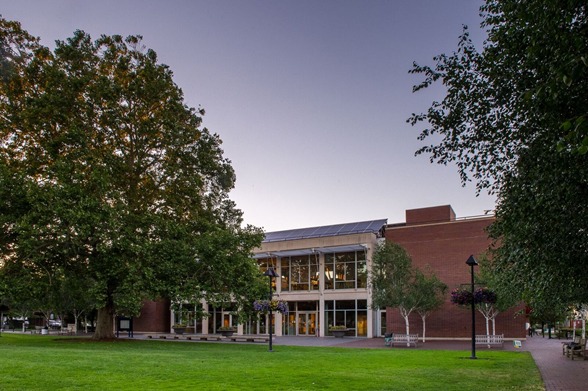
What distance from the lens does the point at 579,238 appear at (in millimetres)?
11406

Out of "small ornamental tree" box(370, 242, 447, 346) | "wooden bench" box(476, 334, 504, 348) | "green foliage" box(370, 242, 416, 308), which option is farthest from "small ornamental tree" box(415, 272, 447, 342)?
"wooden bench" box(476, 334, 504, 348)

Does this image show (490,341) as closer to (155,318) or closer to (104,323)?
(104,323)

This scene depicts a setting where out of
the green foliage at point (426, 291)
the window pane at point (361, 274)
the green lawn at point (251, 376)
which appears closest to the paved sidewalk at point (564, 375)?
the green lawn at point (251, 376)

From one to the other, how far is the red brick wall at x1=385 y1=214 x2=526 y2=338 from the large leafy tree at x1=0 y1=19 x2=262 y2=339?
66.3 ft

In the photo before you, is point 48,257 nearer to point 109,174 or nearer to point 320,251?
point 109,174

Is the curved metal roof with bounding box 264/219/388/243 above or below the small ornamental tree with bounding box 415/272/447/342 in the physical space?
above

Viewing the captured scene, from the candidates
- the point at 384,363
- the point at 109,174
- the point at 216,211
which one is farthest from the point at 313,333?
the point at 384,363

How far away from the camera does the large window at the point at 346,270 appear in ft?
158

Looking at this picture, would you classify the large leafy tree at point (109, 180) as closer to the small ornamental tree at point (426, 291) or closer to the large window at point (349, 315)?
the small ornamental tree at point (426, 291)

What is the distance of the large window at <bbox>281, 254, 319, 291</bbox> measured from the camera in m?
50.9

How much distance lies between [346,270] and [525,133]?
3872 cm

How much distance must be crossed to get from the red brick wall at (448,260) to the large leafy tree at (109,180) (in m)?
20.2

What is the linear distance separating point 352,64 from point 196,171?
13519mm

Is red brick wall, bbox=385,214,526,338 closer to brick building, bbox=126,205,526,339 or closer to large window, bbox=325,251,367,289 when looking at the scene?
brick building, bbox=126,205,526,339
